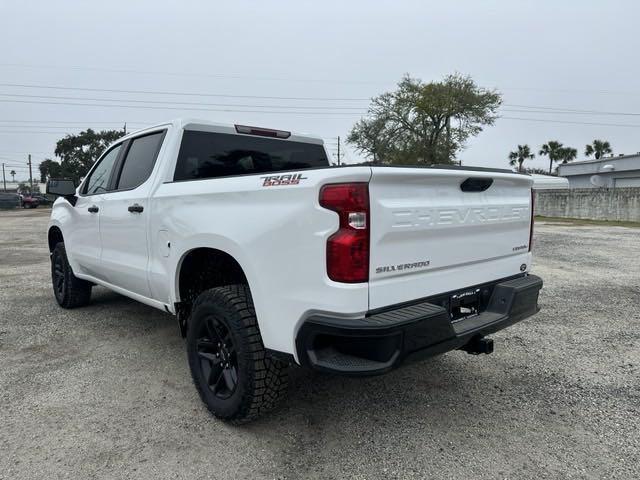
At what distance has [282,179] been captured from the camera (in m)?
2.50

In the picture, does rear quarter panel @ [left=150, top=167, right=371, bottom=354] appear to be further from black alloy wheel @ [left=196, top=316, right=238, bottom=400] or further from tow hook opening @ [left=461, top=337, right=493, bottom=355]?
tow hook opening @ [left=461, top=337, right=493, bottom=355]

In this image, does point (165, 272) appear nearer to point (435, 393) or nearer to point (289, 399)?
point (289, 399)

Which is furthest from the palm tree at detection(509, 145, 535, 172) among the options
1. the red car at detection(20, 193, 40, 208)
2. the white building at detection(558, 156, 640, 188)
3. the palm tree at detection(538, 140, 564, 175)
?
the red car at detection(20, 193, 40, 208)

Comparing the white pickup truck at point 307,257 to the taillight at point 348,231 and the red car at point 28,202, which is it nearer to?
the taillight at point 348,231

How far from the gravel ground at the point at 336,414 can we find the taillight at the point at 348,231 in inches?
43.3

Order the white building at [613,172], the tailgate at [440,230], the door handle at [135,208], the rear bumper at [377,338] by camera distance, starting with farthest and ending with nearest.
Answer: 1. the white building at [613,172]
2. the door handle at [135,208]
3. the tailgate at [440,230]
4. the rear bumper at [377,338]

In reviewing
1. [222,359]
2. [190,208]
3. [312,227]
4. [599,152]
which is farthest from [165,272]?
[599,152]

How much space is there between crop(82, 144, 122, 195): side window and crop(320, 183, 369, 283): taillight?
3.13 m

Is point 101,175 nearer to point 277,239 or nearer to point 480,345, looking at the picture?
point 277,239

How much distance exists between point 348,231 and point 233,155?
6.69 feet

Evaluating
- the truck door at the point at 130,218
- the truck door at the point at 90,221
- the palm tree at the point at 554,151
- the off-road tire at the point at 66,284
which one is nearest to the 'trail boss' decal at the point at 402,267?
the truck door at the point at 130,218

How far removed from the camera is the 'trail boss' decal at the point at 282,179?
95.1 inches

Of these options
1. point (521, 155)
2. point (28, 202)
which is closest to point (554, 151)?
point (521, 155)

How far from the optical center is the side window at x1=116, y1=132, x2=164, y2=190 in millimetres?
3913
